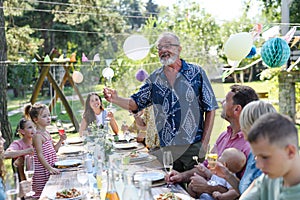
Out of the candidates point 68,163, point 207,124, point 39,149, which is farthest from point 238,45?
point 39,149

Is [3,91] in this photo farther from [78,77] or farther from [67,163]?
[67,163]

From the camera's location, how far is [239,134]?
2.27 metres

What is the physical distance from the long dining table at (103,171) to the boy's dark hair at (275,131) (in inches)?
24.9

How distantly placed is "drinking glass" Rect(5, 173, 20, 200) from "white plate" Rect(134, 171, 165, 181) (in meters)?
0.85

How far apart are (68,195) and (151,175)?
0.53 metres

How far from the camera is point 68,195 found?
2.15 metres

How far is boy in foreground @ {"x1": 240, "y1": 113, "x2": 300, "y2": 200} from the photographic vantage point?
4.05 feet

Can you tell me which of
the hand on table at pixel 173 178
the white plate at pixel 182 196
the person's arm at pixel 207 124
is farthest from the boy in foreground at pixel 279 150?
the person's arm at pixel 207 124

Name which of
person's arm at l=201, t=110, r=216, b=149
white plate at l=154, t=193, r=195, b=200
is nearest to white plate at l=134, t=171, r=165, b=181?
white plate at l=154, t=193, r=195, b=200

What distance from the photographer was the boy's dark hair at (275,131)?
1.24 metres

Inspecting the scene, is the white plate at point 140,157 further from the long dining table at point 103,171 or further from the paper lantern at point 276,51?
the paper lantern at point 276,51

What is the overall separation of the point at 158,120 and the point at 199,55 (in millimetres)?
3461

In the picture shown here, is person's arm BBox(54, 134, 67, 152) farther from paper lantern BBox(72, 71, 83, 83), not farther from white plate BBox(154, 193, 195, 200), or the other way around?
paper lantern BBox(72, 71, 83, 83)

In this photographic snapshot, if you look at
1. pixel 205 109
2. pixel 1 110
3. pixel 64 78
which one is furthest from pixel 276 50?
pixel 64 78
